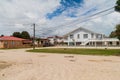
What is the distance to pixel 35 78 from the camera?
33.5ft

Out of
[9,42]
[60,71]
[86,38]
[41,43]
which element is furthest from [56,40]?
[60,71]

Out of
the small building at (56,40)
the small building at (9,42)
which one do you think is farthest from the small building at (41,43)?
the small building at (9,42)

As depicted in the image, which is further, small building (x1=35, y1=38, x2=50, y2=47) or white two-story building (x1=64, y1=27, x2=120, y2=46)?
small building (x1=35, y1=38, x2=50, y2=47)

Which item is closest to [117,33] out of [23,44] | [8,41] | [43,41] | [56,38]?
[8,41]

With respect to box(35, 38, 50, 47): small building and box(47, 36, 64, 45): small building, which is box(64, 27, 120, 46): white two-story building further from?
box(47, 36, 64, 45): small building

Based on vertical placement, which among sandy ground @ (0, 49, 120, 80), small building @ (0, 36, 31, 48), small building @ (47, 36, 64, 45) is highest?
small building @ (47, 36, 64, 45)

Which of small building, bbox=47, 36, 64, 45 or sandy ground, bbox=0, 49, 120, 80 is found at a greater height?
small building, bbox=47, 36, 64, 45

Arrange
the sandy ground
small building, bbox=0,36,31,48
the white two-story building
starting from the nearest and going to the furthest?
the sandy ground → the white two-story building → small building, bbox=0,36,31,48

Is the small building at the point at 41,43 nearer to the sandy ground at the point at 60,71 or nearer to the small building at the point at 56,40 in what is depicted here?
the small building at the point at 56,40

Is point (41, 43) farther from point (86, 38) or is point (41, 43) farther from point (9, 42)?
point (86, 38)

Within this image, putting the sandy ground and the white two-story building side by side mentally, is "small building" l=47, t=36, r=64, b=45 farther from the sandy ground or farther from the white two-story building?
the sandy ground

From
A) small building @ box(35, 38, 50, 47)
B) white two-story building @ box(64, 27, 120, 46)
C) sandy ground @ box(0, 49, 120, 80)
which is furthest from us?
small building @ box(35, 38, 50, 47)

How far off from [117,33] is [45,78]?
26137 millimetres

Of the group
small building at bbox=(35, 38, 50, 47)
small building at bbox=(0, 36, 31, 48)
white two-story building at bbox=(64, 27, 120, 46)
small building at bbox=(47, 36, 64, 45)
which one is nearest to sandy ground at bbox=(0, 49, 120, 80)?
white two-story building at bbox=(64, 27, 120, 46)
